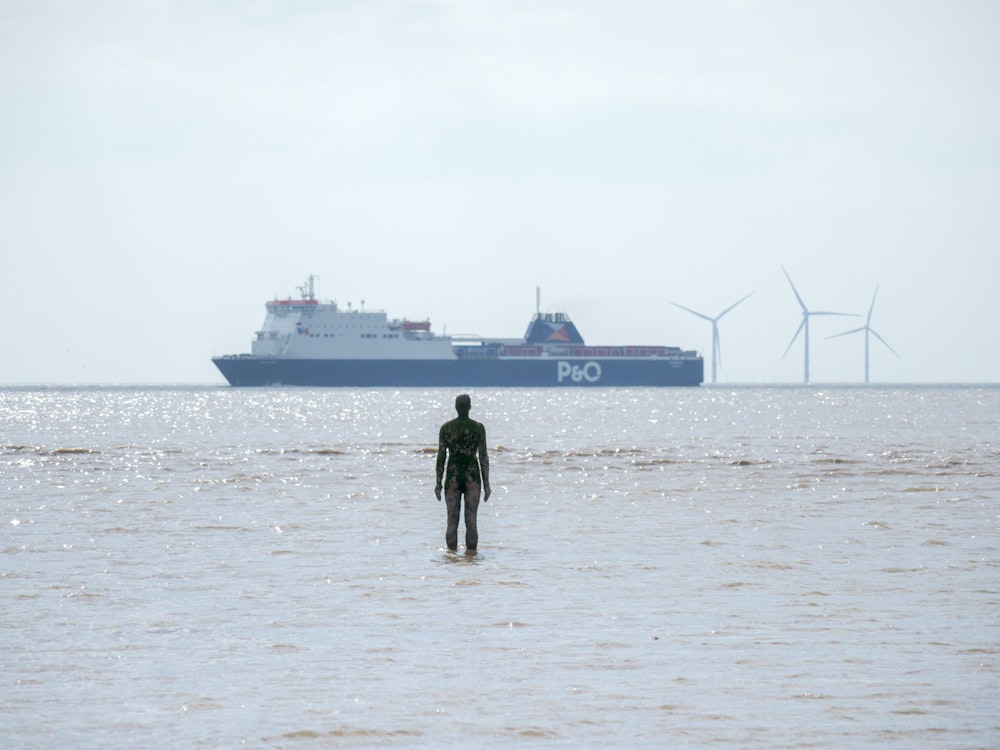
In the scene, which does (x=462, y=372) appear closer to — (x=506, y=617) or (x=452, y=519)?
→ (x=452, y=519)

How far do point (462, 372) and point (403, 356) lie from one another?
26.2ft

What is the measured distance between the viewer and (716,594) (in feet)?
43.7

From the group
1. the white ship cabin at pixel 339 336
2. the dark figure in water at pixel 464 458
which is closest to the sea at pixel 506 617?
the dark figure in water at pixel 464 458

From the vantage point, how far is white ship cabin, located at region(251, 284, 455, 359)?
151375 millimetres

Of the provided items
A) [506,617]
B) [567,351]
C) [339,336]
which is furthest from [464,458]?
[567,351]

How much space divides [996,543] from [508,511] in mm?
8333

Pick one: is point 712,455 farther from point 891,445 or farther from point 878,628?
point 878,628

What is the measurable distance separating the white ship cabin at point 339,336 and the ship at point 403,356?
0.34 feet

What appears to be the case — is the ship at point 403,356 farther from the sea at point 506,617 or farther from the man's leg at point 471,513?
the man's leg at point 471,513

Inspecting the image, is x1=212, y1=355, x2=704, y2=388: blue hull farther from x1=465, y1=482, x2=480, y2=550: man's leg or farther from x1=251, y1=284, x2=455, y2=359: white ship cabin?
x1=465, y1=482, x2=480, y2=550: man's leg

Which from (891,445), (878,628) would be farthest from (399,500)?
(891,445)

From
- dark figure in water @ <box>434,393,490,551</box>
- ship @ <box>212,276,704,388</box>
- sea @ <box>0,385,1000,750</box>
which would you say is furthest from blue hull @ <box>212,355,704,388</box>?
dark figure in water @ <box>434,393,490,551</box>

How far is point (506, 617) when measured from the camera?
12.1 meters

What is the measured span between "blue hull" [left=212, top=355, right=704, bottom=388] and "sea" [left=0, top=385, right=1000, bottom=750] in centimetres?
12519
